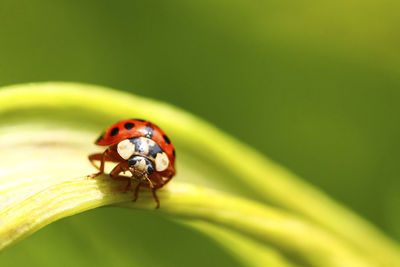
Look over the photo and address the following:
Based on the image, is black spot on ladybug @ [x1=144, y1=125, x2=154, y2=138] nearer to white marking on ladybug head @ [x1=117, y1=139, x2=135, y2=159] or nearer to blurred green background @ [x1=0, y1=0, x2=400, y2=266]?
white marking on ladybug head @ [x1=117, y1=139, x2=135, y2=159]

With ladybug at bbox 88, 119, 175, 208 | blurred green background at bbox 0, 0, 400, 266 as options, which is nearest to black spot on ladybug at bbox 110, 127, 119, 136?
ladybug at bbox 88, 119, 175, 208

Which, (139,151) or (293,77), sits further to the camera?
(293,77)

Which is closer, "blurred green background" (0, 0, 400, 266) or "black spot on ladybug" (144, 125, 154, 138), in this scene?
"black spot on ladybug" (144, 125, 154, 138)

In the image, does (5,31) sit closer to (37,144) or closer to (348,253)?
(37,144)

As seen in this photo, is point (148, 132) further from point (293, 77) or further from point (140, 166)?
point (293, 77)

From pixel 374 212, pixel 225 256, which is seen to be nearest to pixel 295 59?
pixel 374 212

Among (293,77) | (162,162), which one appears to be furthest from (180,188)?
(293,77)

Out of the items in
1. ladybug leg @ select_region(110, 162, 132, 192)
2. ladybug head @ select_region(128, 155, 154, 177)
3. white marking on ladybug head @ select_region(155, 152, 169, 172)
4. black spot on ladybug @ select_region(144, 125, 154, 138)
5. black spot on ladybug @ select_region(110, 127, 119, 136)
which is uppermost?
black spot on ladybug @ select_region(144, 125, 154, 138)
